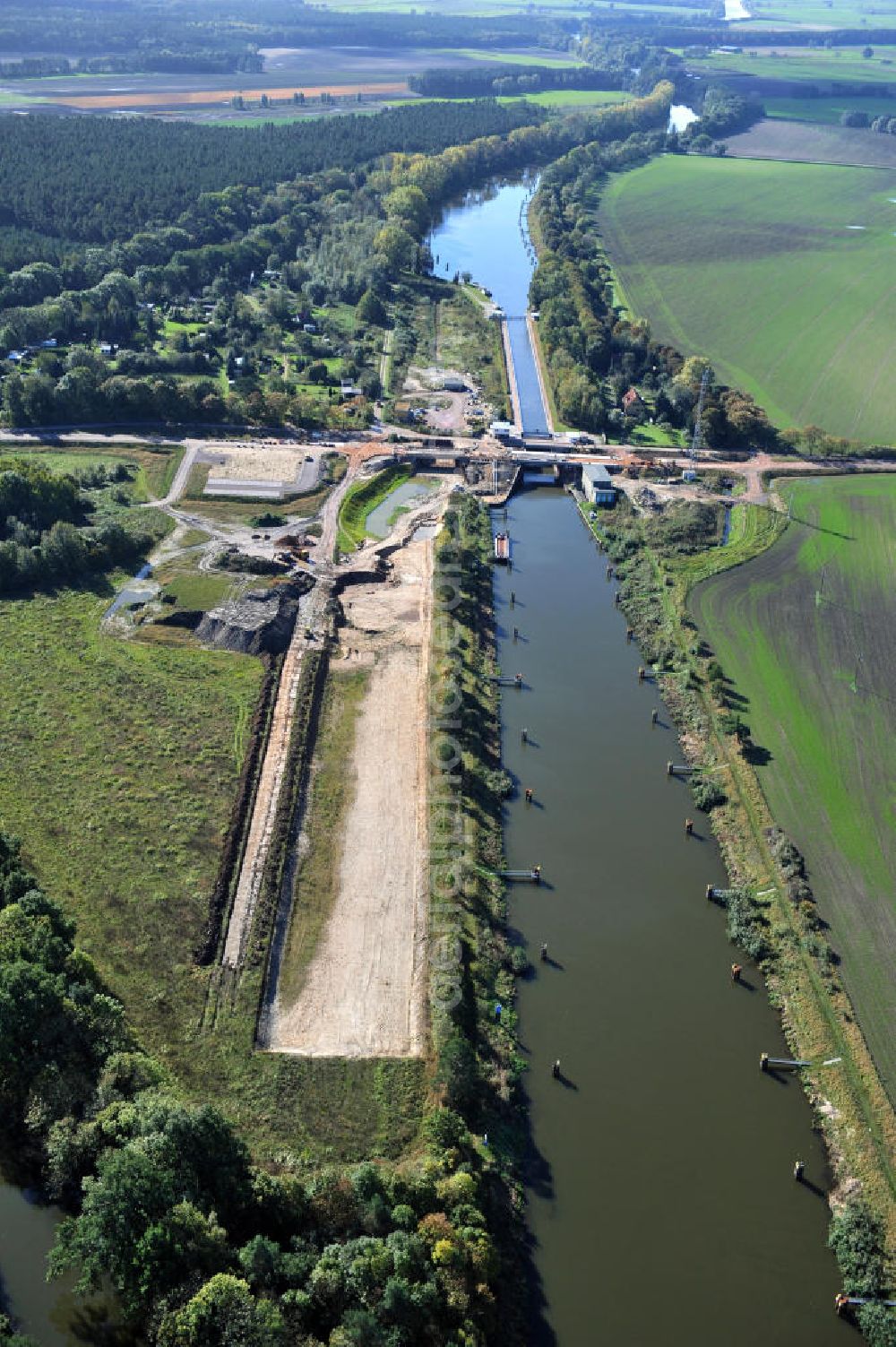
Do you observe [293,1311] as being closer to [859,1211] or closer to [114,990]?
[114,990]

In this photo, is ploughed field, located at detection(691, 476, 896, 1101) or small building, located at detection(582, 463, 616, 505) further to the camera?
small building, located at detection(582, 463, 616, 505)

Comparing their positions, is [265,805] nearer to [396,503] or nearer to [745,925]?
[745,925]

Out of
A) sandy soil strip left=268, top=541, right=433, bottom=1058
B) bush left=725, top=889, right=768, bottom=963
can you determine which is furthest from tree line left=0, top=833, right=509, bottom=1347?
bush left=725, top=889, right=768, bottom=963

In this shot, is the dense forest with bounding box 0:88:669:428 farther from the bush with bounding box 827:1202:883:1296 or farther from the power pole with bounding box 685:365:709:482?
the bush with bounding box 827:1202:883:1296

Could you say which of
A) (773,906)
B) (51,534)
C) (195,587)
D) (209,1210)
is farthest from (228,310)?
(209,1210)

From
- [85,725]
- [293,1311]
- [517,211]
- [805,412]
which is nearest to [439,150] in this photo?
[517,211]

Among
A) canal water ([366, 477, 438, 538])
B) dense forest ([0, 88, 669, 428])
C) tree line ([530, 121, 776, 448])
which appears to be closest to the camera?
canal water ([366, 477, 438, 538])
